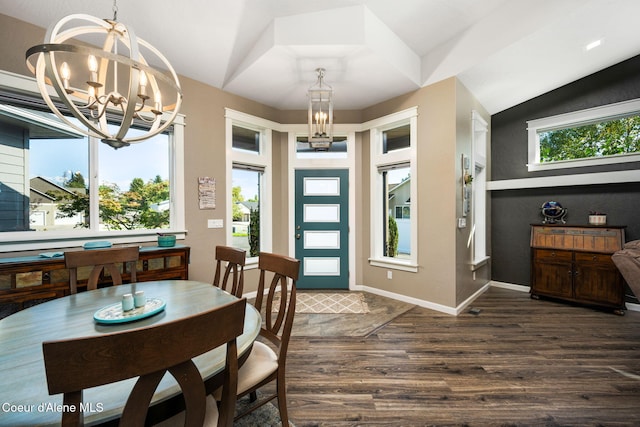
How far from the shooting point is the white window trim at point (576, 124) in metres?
3.34

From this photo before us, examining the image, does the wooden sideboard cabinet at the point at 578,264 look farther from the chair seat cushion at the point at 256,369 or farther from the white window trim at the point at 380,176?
the chair seat cushion at the point at 256,369

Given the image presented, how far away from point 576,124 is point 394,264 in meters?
3.42

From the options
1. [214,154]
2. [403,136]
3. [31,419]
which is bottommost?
[31,419]

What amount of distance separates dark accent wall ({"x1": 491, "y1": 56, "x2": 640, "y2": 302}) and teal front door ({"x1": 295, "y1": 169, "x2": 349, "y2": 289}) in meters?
2.74

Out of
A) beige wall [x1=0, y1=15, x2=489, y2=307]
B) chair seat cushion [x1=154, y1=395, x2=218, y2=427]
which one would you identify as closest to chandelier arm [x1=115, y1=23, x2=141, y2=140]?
chair seat cushion [x1=154, y1=395, x2=218, y2=427]

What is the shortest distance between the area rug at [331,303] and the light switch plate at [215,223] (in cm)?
155

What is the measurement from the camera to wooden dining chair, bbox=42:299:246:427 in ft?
1.72

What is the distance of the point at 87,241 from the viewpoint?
8.35 ft

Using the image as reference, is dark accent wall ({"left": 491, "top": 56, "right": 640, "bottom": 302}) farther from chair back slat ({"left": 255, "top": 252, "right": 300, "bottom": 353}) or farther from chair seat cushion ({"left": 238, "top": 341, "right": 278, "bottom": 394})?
chair seat cushion ({"left": 238, "top": 341, "right": 278, "bottom": 394})

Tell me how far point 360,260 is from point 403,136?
209cm

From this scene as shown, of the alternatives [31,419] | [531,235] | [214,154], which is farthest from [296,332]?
[531,235]

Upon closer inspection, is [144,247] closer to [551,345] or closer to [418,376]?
[418,376]

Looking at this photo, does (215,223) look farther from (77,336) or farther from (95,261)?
(77,336)

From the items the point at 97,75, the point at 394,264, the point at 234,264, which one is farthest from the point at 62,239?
the point at 394,264
